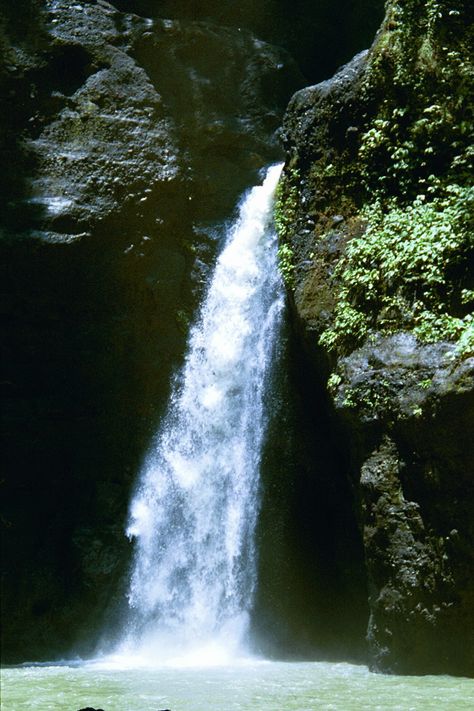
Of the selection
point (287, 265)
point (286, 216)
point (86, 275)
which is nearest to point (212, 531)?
point (287, 265)

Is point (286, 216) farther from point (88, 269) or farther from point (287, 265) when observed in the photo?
point (88, 269)

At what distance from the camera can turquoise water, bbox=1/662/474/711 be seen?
5648 mm

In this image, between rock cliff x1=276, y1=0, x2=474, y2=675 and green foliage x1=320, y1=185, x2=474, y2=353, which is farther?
green foliage x1=320, y1=185, x2=474, y2=353

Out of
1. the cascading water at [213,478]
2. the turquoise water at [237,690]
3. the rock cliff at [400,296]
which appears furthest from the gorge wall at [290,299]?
the turquoise water at [237,690]

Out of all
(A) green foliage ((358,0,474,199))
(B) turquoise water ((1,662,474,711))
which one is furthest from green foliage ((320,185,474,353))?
(B) turquoise water ((1,662,474,711))

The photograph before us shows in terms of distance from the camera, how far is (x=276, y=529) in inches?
390

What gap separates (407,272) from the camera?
8266 mm

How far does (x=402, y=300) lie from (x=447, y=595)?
2.97 meters

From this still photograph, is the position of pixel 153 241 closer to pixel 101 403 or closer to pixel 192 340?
→ pixel 192 340

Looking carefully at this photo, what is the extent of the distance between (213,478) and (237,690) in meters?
4.29

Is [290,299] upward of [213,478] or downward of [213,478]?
upward

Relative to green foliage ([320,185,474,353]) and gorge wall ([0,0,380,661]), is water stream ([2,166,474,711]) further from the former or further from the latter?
green foliage ([320,185,474,353])

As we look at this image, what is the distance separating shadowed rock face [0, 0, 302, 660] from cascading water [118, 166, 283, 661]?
553 millimetres

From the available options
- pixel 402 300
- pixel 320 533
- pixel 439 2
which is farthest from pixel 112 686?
pixel 439 2
